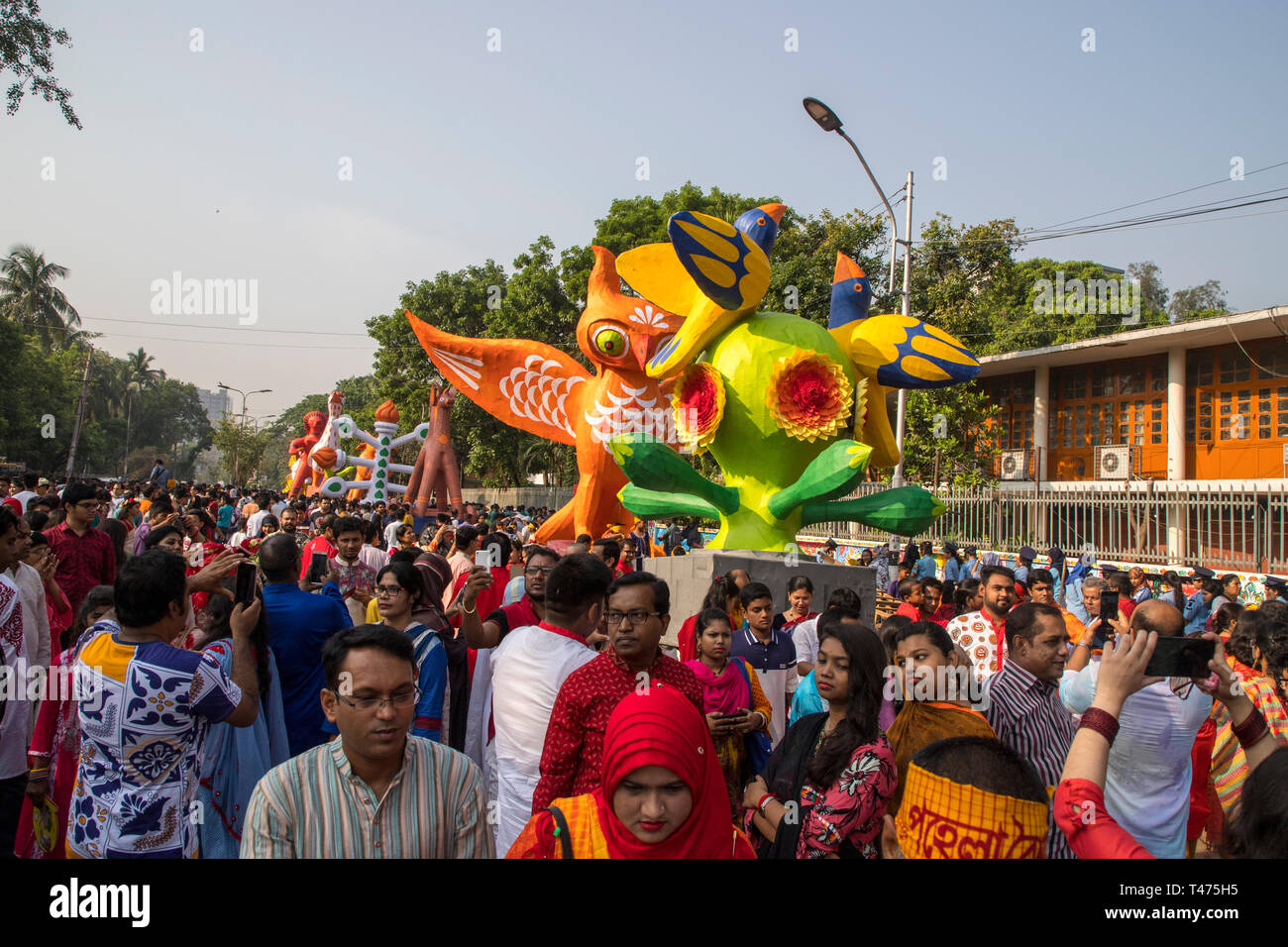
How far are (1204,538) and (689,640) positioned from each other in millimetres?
14072

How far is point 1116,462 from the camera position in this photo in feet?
61.7

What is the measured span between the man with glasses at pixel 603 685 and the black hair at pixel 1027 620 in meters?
1.25

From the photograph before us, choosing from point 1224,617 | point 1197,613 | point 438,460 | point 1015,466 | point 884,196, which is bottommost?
point 1197,613

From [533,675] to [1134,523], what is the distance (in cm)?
1571

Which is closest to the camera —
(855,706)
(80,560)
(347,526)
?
(855,706)

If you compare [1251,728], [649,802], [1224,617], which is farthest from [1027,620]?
[1224,617]

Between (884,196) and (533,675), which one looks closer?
(533,675)

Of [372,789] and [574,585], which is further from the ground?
[574,585]

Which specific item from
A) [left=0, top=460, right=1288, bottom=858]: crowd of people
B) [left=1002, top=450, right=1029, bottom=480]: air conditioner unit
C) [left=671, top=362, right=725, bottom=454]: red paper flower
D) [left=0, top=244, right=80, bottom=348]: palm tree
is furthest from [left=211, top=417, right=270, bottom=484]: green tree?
[left=0, top=460, right=1288, bottom=858]: crowd of people

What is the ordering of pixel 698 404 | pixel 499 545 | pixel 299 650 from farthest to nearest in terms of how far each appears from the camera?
pixel 698 404 → pixel 499 545 → pixel 299 650

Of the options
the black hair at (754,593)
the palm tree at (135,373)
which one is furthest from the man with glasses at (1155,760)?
the palm tree at (135,373)

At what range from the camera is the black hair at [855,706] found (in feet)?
8.73

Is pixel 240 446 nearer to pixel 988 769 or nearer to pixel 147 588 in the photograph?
pixel 147 588

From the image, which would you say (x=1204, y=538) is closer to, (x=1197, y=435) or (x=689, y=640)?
(x=1197, y=435)
